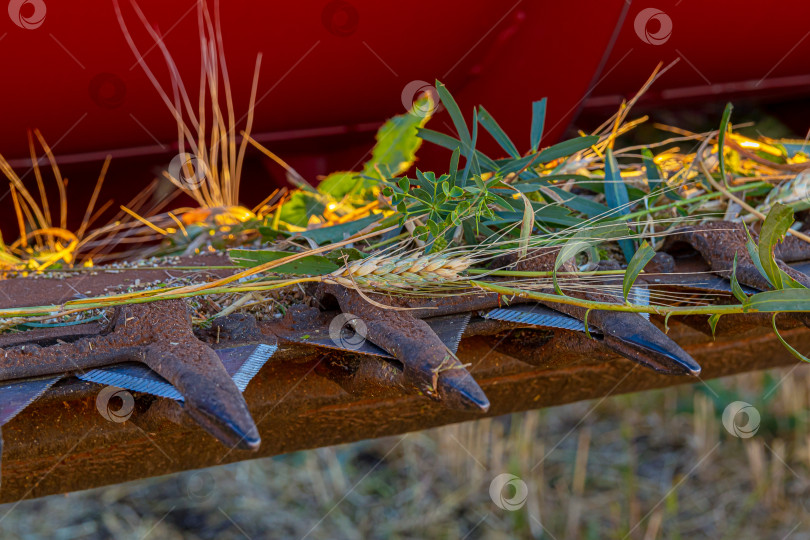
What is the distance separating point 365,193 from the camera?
4.09 ft

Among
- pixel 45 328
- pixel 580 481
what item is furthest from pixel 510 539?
pixel 45 328

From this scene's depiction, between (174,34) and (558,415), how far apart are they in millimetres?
3554

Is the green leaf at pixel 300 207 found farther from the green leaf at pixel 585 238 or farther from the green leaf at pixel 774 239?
the green leaf at pixel 774 239

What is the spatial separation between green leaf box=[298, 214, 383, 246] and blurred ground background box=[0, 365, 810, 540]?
2.81m

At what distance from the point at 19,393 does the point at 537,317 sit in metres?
0.42

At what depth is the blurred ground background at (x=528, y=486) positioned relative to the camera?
140 inches

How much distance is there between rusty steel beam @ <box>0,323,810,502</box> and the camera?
2.30ft

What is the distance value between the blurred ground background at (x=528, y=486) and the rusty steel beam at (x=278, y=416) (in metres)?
2.55

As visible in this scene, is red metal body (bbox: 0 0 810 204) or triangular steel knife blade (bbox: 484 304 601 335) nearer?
triangular steel knife blade (bbox: 484 304 601 335)

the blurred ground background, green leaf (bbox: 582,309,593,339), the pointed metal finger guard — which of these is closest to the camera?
the pointed metal finger guard

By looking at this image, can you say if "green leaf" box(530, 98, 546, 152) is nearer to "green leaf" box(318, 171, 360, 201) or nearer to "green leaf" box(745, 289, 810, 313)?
"green leaf" box(745, 289, 810, 313)

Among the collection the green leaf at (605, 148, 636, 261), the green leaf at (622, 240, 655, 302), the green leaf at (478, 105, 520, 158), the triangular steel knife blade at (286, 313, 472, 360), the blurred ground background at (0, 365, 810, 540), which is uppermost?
the green leaf at (478, 105, 520, 158)

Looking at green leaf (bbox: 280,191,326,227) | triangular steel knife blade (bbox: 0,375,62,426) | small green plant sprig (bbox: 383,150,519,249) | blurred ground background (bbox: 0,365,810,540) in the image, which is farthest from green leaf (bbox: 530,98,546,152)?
blurred ground background (bbox: 0,365,810,540)

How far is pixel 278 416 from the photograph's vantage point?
2.67 ft
